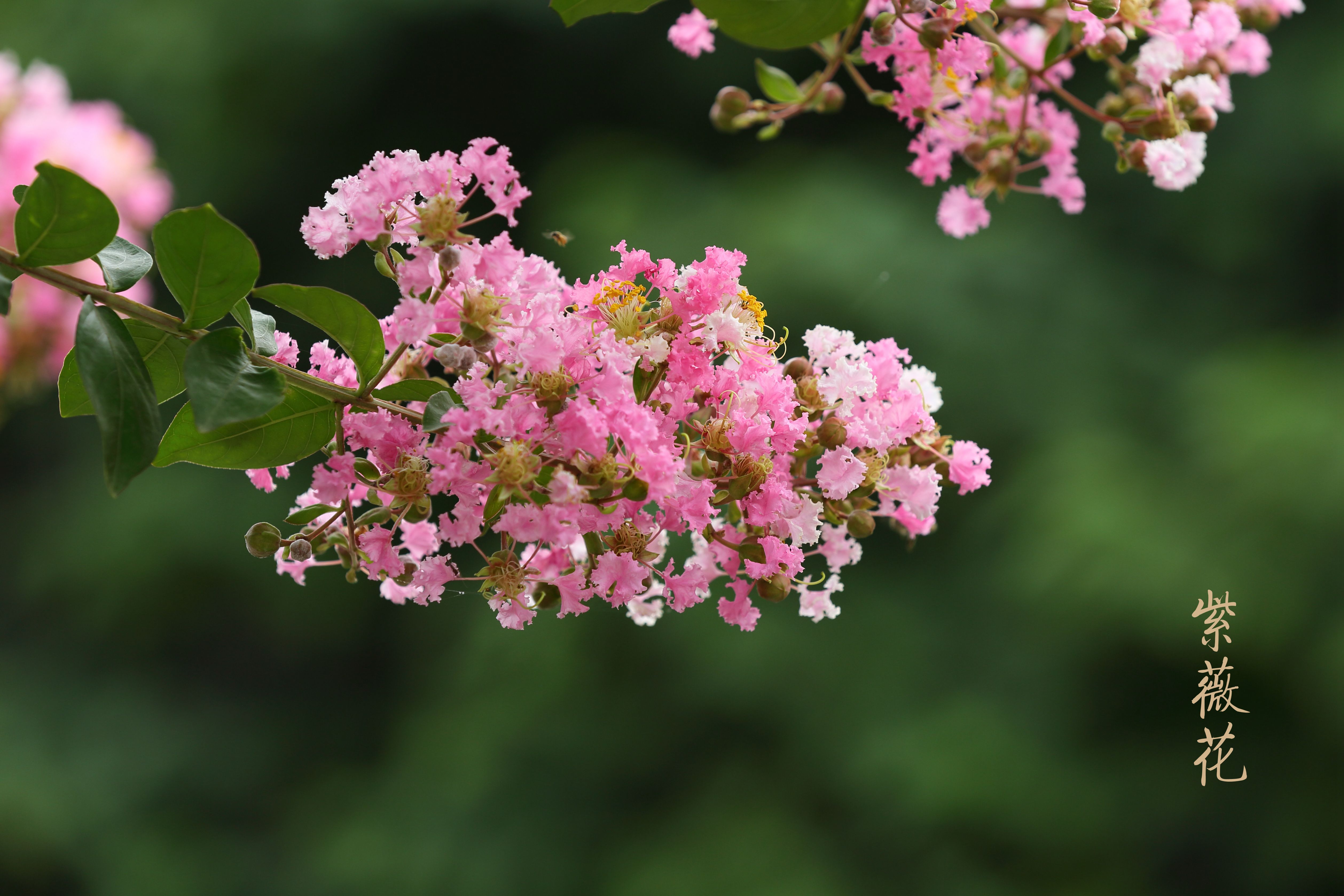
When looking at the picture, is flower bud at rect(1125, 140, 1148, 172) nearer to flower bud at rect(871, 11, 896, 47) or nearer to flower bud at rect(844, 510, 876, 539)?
flower bud at rect(871, 11, 896, 47)

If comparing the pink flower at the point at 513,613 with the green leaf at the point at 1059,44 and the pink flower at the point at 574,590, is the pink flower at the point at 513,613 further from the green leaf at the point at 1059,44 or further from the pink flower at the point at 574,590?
the green leaf at the point at 1059,44

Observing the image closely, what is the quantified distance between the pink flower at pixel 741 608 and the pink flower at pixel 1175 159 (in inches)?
13.2

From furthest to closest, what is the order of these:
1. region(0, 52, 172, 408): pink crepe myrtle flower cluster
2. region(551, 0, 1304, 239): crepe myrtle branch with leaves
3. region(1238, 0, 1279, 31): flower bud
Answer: region(0, 52, 172, 408): pink crepe myrtle flower cluster → region(1238, 0, 1279, 31): flower bud → region(551, 0, 1304, 239): crepe myrtle branch with leaves

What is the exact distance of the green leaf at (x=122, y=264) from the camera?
42 cm

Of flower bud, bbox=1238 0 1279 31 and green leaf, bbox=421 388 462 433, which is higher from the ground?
flower bud, bbox=1238 0 1279 31

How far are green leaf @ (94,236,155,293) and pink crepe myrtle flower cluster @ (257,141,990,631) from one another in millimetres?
59

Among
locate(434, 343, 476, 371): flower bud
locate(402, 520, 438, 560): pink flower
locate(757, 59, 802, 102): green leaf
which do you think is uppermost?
locate(757, 59, 802, 102): green leaf

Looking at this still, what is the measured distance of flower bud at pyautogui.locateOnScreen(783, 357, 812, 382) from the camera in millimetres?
485

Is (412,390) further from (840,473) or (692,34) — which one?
(692,34)

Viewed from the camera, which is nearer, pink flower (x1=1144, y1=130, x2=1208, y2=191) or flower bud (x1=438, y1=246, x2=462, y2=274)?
flower bud (x1=438, y1=246, x2=462, y2=274)

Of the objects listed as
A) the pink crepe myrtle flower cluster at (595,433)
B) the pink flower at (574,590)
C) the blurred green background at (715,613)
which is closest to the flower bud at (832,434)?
the pink crepe myrtle flower cluster at (595,433)

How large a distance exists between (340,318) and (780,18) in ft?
0.67

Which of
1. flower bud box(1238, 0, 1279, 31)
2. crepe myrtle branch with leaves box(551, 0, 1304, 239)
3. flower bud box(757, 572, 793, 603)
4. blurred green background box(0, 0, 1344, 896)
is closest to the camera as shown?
flower bud box(757, 572, 793, 603)

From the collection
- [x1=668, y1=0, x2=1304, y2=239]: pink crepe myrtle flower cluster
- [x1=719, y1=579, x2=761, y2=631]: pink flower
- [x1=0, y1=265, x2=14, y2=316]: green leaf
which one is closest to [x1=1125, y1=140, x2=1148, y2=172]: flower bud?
[x1=668, y1=0, x2=1304, y2=239]: pink crepe myrtle flower cluster
